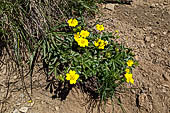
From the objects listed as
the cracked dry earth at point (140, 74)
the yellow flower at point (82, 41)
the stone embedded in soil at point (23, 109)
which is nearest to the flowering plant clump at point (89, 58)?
the yellow flower at point (82, 41)

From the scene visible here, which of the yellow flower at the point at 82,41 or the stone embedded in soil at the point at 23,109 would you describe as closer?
the yellow flower at the point at 82,41

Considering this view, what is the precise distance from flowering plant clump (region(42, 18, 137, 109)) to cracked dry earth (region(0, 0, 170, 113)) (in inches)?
7.6

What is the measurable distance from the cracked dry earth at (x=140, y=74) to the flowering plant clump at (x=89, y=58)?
19 centimetres

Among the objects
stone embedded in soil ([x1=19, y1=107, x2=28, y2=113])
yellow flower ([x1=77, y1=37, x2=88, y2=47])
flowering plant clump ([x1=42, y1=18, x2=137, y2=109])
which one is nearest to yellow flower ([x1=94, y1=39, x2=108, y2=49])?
flowering plant clump ([x1=42, y1=18, x2=137, y2=109])

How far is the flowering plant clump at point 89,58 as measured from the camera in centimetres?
214

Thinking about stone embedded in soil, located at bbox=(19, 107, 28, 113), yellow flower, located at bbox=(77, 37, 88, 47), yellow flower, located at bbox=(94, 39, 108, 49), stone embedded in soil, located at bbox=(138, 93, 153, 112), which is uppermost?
yellow flower, located at bbox=(77, 37, 88, 47)

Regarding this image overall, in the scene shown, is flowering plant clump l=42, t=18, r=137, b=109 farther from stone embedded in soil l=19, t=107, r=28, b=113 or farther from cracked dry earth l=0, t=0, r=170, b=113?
stone embedded in soil l=19, t=107, r=28, b=113

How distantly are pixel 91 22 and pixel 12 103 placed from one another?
5.29 ft

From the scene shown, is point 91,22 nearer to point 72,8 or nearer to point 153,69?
point 72,8

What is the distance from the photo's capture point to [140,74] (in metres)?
2.33

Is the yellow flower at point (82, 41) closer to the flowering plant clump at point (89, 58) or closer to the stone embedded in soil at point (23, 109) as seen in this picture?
the flowering plant clump at point (89, 58)

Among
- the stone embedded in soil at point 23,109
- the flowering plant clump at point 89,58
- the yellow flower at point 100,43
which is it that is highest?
the yellow flower at point 100,43

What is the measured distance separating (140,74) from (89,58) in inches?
29.5

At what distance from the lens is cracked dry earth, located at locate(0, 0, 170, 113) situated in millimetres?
2209
